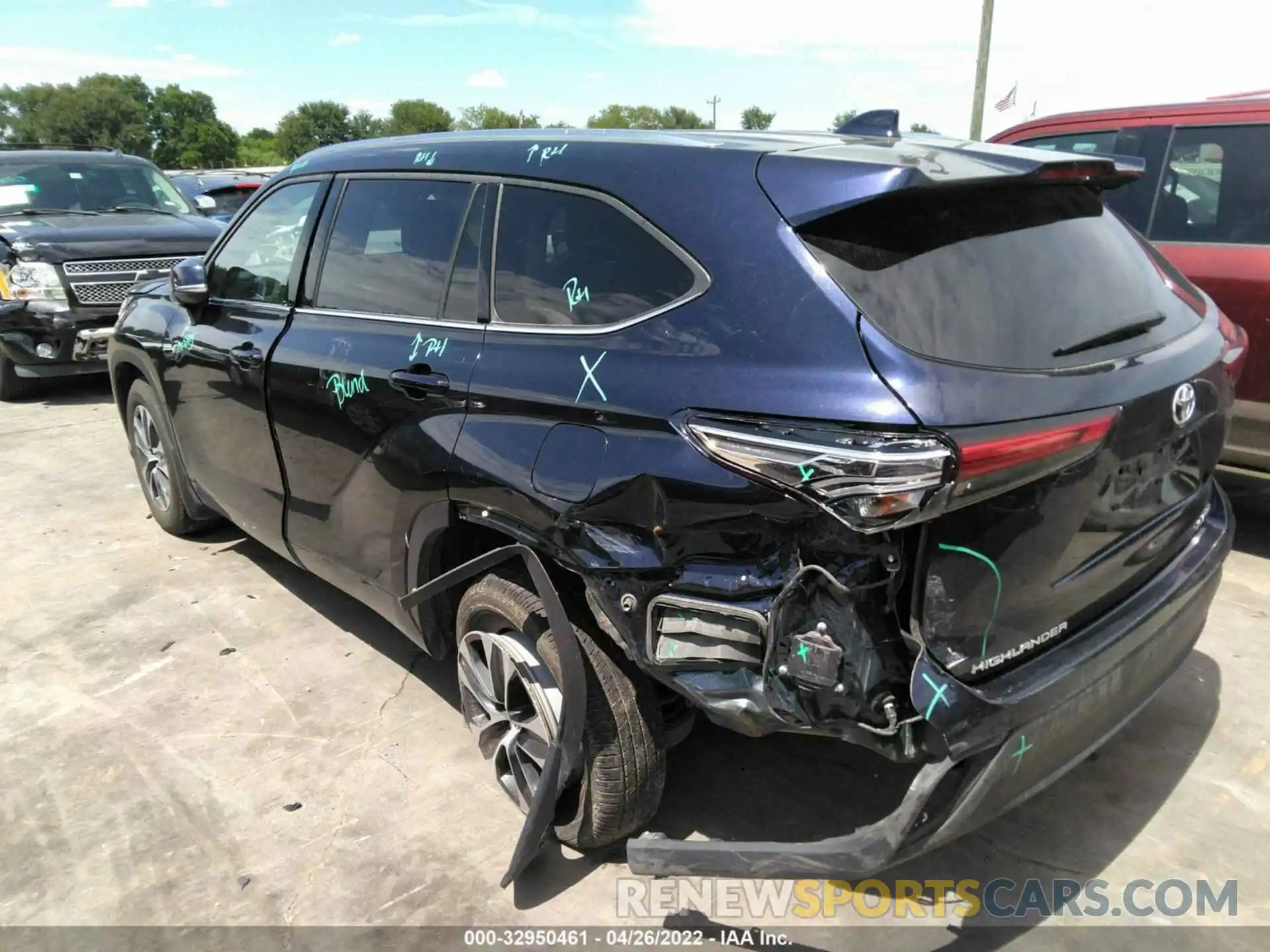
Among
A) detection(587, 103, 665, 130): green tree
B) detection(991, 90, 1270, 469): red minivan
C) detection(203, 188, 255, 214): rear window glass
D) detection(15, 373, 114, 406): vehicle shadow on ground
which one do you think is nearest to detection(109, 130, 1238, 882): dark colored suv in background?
detection(991, 90, 1270, 469): red minivan

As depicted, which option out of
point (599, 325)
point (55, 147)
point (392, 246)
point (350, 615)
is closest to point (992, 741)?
point (599, 325)

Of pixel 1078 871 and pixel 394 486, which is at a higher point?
pixel 394 486

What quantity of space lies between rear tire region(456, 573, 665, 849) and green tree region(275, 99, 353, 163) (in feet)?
325

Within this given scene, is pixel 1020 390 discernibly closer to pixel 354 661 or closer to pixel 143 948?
pixel 143 948

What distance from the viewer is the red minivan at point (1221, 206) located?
4.26 m

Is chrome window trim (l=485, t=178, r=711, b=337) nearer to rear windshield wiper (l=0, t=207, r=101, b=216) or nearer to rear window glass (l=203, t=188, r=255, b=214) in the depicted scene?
rear windshield wiper (l=0, t=207, r=101, b=216)

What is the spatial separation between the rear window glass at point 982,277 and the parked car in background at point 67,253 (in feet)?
23.3

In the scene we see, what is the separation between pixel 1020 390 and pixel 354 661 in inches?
113

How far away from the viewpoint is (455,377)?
267 cm

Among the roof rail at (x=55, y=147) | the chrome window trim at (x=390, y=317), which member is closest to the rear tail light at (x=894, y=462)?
the chrome window trim at (x=390, y=317)

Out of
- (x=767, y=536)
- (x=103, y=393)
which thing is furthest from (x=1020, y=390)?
(x=103, y=393)

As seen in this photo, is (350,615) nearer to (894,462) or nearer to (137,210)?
(894,462)

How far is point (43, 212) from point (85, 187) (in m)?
0.51

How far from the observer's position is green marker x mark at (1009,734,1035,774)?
203 cm
